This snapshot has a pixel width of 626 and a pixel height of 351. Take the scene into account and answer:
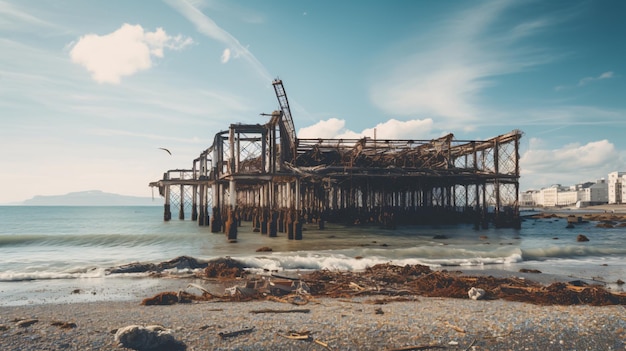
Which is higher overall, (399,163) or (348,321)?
(399,163)

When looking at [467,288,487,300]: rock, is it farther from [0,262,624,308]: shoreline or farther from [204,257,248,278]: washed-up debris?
[204,257,248,278]: washed-up debris

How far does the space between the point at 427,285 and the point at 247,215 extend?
56724 mm

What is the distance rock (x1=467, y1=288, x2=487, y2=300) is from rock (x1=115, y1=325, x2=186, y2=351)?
25.0 feet

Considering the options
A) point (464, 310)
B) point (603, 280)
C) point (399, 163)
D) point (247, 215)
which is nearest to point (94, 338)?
point (464, 310)

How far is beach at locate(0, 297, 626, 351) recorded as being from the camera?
7188 mm

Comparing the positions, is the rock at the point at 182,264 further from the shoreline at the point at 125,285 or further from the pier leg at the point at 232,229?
the pier leg at the point at 232,229

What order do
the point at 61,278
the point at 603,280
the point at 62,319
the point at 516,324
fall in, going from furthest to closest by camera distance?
the point at 61,278, the point at 603,280, the point at 62,319, the point at 516,324

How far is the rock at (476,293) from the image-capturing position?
10.9 m

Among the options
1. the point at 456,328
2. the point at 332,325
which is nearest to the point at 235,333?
the point at 332,325

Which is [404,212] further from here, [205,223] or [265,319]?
[265,319]

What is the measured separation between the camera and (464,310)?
30.8ft

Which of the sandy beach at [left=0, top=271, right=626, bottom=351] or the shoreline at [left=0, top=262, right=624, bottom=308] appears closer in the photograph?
the sandy beach at [left=0, top=271, right=626, bottom=351]

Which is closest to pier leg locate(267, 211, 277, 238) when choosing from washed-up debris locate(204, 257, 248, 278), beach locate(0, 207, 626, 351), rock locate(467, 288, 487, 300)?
washed-up debris locate(204, 257, 248, 278)

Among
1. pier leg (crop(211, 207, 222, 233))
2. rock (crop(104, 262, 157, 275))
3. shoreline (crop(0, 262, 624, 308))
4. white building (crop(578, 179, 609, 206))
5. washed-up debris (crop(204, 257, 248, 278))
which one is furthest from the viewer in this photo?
white building (crop(578, 179, 609, 206))
